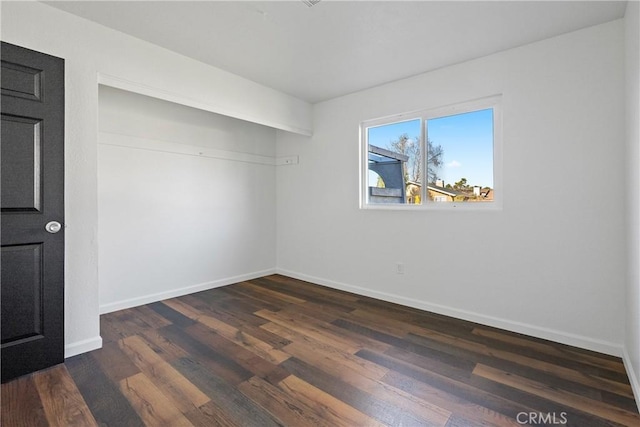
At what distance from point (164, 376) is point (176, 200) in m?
2.17

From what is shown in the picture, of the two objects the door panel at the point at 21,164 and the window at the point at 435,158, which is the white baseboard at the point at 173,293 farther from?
Answer: the window at the point at 435,158

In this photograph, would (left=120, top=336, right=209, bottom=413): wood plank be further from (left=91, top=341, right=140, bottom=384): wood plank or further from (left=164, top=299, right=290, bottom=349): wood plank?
(left=164, top=299, right=290, bottom=349): wood plank

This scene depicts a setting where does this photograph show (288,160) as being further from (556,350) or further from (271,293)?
(556,350)

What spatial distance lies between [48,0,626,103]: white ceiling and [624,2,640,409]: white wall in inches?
15.6

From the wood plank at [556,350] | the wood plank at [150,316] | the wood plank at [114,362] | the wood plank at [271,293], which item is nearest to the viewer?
the wood plank at [114,362]

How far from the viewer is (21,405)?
5.51 ft

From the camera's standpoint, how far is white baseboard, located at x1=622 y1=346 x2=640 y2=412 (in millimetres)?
1721

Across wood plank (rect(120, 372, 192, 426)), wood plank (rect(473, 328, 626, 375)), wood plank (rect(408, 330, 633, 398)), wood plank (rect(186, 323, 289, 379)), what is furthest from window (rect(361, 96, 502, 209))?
wood plank (rect(120, 372, 192, 426))

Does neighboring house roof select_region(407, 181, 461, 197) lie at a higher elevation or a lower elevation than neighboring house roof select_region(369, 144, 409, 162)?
lower

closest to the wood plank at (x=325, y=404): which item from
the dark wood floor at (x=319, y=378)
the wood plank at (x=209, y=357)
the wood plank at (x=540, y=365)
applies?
the dark wood floor at (x=319, y=378)

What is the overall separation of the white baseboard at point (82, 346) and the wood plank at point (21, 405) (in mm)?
260

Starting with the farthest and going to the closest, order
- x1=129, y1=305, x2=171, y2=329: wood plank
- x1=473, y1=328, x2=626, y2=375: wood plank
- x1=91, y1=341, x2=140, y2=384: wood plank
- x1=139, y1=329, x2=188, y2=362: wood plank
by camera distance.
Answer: x1=129, y1=305, x2=171, y2=329: wood plank < x1=139, y1=329, x2=188, y2=362: wood plank < x1=473, y1=328, x2=626, y2=375: wood plank < x1=91, y1=341, x2=140, y2=384: wood plank

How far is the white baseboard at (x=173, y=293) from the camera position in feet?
10.2

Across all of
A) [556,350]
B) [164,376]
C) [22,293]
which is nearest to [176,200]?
[22,293]
